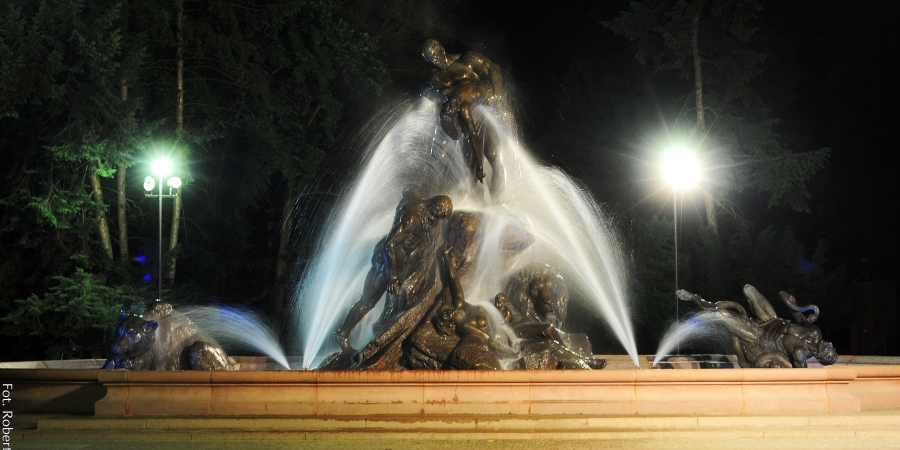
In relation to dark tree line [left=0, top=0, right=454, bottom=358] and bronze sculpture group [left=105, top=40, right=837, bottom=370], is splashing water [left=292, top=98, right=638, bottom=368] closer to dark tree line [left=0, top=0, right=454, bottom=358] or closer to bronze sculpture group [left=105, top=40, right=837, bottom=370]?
bronze sculpture group [left=105, top=40, right=837, bottom=370]

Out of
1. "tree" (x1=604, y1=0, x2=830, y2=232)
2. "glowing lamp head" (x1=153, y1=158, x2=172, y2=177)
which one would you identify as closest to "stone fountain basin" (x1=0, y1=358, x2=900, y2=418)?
"glowing lamp head" (x1=153, y1=158, x2=172, y2=177)

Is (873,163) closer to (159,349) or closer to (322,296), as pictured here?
(322,296)

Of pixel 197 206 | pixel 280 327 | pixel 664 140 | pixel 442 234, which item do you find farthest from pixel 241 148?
pixel 442 234

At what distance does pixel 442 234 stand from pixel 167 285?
1498 centimetres

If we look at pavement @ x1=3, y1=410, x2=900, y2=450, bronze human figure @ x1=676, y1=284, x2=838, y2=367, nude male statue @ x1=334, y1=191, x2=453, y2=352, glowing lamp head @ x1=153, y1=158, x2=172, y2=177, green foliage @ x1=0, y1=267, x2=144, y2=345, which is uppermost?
glowing lamp head @ x1=153, y1=158, x2=172, y2=177

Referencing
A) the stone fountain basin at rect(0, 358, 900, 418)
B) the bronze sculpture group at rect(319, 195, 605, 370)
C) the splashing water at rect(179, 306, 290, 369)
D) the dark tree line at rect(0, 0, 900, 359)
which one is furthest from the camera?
the dark tree line at rect(0, 0, 900, 359)

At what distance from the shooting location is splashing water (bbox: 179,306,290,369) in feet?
60.4

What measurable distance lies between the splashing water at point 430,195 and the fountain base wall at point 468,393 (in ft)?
11.3

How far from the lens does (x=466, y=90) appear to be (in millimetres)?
14258

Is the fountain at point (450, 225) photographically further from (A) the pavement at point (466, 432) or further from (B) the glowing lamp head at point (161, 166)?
(B) the glowing lamp head at point (161, 166)

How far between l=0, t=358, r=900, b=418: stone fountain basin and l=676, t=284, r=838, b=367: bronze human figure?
1180mm

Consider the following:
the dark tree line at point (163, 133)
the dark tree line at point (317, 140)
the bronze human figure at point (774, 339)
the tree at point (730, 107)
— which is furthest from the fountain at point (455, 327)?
the tree at point (730, 107)

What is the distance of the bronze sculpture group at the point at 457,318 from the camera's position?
1154 cm

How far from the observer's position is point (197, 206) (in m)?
30.6
